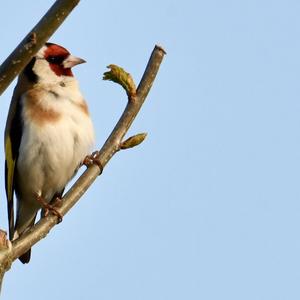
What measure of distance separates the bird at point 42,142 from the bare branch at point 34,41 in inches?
177

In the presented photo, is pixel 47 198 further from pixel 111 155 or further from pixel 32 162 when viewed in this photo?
pixel 111 155

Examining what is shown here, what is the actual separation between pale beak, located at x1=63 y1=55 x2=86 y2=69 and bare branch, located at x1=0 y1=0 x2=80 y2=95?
5.34 meters

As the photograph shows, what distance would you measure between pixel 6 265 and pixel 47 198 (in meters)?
4.72

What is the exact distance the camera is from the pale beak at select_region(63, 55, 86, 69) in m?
8.31

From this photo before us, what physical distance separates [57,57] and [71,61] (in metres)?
0.23

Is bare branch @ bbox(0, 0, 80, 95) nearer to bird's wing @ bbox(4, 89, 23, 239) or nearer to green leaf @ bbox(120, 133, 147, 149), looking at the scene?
green leaf @ bbox(120, 133, 147, 149)

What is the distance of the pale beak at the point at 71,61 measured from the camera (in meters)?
8.31

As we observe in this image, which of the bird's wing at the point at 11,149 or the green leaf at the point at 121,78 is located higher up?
the green leaf at the point at 121,78

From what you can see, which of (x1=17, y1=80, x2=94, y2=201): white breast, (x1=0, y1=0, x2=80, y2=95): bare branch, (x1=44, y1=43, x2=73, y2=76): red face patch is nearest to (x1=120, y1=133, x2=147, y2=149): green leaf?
(x1=0, y1=0, x2=80, y2=95): bare branch

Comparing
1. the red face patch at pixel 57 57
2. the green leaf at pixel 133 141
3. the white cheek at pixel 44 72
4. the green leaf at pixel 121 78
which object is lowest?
the green leaf at pixel 133 141

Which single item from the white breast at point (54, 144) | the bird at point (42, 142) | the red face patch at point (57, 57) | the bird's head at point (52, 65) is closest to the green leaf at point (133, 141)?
the bird at point (42, 142)

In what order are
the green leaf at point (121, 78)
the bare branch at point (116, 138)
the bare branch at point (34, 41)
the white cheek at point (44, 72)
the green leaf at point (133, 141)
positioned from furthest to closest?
the white cheek at point (44, 72)
the green leaf at point (133, 141)
the green leaf at point (121, 78)
the bare branch at point (116, 138)
the bare branch at point (34, 41)

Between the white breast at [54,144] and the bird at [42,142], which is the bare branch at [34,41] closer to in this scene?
the bird at [42,142]

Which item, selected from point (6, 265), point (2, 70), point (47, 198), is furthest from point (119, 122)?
point (47, 198)
